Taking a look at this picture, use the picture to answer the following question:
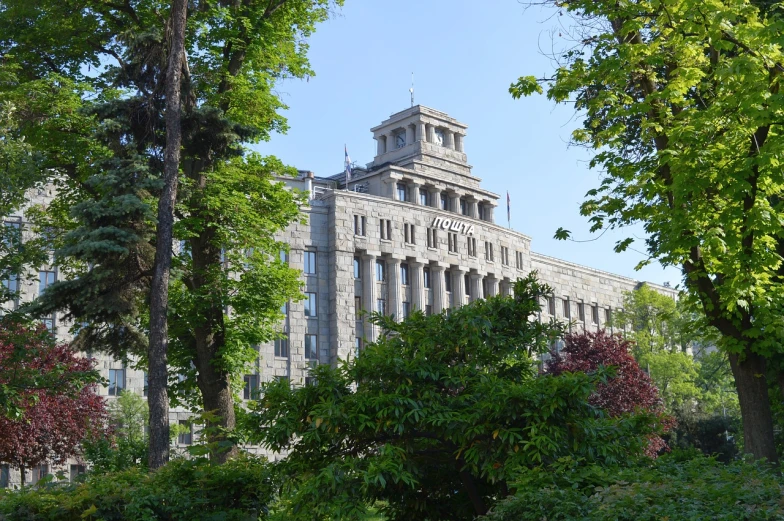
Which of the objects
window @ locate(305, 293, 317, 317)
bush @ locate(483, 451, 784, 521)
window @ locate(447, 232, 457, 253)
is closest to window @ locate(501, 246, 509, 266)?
window @ locate(447, 232, 457, 253)

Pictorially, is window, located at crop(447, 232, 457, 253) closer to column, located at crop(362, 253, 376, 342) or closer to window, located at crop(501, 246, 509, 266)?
window, located at crop(501, 246, 509, 266)

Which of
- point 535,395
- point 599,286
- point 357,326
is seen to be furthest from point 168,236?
point 599,286

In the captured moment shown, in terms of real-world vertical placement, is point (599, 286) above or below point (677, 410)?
above

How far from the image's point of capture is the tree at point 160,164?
71.2 feet

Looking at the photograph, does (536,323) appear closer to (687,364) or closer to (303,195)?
(303,195)

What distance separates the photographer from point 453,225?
2842 inches

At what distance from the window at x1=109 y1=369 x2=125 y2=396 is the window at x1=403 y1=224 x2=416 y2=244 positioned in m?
24.0

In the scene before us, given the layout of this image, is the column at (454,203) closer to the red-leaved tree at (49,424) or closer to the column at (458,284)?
the column at (458,284)

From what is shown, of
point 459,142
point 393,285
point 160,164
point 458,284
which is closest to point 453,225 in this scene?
point 458,284

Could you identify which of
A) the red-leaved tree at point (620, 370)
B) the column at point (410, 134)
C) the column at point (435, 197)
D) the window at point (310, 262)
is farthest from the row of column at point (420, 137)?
the red-leaved tree at point (620, 370)

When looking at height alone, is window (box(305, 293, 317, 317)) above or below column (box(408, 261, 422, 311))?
below

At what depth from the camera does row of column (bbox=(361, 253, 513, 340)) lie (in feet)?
218

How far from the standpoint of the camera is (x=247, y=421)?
12.1 metres

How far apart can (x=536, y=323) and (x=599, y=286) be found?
78.1 metres
